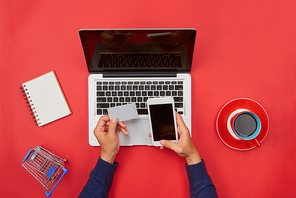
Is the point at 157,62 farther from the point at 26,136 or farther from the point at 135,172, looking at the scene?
the point at 26,136

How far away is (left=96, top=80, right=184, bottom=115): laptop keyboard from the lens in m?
0.96

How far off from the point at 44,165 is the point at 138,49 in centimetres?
81

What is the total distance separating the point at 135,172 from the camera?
3.34ft

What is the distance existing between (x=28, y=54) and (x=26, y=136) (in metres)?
0.47

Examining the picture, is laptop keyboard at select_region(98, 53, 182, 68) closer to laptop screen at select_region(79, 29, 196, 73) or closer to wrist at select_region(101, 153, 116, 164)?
laptop screen at select_region(79, 29, 196, 73)

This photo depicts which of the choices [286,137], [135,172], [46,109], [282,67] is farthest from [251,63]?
[46,109]

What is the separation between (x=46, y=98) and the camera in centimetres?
100

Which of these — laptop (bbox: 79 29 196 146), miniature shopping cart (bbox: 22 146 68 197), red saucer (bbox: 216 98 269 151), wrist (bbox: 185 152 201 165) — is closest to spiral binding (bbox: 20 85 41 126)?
miniature shopping cart (bbox: 22 146 68 197)

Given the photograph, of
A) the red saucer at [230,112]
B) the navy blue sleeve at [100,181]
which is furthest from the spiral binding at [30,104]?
the red saucer at [230,112]

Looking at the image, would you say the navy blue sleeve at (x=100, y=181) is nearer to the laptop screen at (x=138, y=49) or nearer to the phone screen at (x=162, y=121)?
the phone screen at (x=162, y=121)

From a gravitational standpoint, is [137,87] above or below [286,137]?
above

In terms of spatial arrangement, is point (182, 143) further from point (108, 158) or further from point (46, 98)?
point (46, 98)

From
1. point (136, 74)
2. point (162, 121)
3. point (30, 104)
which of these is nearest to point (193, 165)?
point (162, 121)

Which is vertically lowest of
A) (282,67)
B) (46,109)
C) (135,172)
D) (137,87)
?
(135,172)
